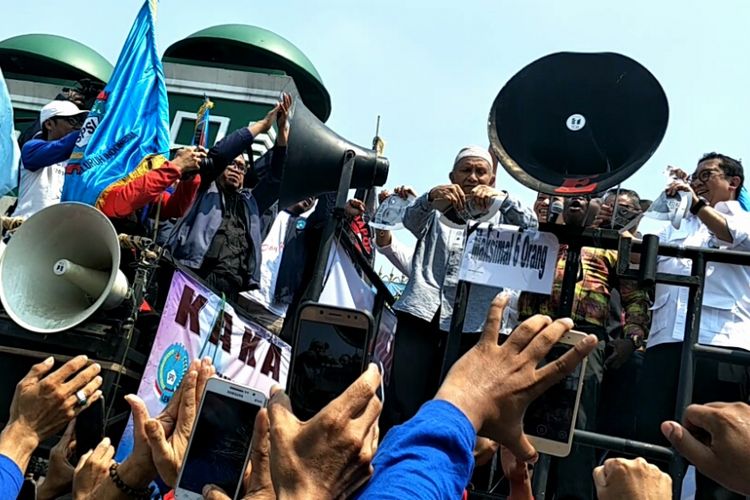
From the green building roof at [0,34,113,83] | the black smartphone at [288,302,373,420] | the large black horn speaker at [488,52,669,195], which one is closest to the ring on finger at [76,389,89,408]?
the black smartphone at [288,302,373,420]

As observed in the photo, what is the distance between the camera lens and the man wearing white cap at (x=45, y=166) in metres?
5.00

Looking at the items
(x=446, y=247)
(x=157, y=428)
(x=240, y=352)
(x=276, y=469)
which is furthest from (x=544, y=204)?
(x=276, y=469)

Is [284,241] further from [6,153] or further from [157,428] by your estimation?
[157,428]

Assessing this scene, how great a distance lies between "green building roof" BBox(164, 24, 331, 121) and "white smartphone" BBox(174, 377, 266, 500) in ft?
37.3

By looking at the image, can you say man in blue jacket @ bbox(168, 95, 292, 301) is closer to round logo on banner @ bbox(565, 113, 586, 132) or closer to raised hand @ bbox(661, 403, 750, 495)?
round logo on banner @ bbox(565, 113, 586, 132)

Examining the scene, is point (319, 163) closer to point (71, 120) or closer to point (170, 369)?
point (170, 369)

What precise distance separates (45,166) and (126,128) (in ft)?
2.15

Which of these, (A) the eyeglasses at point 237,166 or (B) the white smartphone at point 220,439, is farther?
(A) the eyeglasses at point 237,166

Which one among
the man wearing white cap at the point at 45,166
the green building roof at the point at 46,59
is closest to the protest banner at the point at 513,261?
the man wearing white cap at the point at 45,166

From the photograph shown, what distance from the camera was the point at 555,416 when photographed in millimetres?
1732

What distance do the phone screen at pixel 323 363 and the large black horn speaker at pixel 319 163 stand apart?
84.2 inches

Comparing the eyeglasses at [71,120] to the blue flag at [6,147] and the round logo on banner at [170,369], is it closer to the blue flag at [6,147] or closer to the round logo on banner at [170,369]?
the blue flag at [6,147]

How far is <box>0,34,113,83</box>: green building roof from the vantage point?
1302 centimetres

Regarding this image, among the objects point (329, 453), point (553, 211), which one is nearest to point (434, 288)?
point (553, 211)
